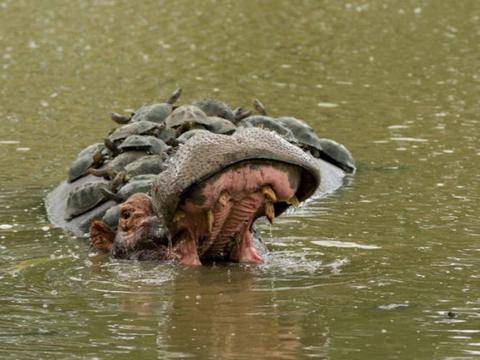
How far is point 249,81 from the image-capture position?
18422mm

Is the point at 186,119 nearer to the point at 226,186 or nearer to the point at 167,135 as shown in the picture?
the point at 167,135

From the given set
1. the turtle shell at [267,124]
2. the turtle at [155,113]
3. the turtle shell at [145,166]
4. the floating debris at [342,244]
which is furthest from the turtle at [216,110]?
the floating debris at [342,244]

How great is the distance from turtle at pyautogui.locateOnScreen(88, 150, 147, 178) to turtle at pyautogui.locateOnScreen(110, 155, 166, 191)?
0.96ft

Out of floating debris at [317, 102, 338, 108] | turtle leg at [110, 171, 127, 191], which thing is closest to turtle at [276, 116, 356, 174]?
turtle leg at [110, 171, 127, 191]

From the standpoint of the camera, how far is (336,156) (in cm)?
1182

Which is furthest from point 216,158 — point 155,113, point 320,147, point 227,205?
point 320,147

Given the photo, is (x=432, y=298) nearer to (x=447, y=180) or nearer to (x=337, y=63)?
(x=447, y=180)

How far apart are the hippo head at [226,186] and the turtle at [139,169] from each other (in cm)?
145

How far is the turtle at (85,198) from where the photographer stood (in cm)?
940

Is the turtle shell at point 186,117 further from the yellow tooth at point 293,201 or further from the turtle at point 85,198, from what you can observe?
the yellow tooth at point 293,201

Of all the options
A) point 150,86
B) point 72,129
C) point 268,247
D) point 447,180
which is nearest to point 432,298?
point 268,247

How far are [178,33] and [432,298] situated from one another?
16.9 m

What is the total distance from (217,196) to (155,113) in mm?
3738

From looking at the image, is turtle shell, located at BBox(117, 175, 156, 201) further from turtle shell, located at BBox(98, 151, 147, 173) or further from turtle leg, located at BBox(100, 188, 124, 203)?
turtle shell, located at BBox(98, 151, 147, 173)
